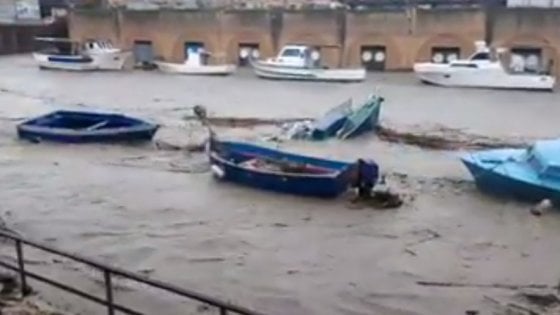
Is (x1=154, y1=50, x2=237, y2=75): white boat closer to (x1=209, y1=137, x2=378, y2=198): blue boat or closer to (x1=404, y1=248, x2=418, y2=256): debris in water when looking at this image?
(x1=209, y1=137, x2=378, y2=198): blue boat

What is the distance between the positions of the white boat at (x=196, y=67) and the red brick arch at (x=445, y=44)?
31.0 ft

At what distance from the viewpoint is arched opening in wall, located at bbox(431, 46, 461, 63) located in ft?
128

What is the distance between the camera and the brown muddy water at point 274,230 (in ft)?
33.9

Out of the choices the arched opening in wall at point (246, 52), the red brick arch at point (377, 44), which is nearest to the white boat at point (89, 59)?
the arched opening in wall at point (246, 52)

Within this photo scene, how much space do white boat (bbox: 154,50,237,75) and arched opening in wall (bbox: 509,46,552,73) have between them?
13.6 meters

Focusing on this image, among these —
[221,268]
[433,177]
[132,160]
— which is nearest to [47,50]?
[132,160]

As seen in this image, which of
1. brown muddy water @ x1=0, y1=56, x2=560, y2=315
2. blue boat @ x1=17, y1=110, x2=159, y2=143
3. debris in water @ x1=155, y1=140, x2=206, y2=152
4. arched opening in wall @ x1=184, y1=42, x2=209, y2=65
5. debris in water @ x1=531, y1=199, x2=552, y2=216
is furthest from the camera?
arched opening in wall @ x1=184, y1=42, x2=209, y2=65

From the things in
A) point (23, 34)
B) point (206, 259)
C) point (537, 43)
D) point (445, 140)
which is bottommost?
point (445, 140)

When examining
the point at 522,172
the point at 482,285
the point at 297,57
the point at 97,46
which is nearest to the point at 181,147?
the point at 522,172

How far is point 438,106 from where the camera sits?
95.1 ft

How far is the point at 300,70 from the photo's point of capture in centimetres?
3662

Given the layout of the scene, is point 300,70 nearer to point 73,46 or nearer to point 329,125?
point 329,125

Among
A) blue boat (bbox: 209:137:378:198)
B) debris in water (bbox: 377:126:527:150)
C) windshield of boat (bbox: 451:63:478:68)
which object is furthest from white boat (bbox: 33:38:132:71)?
blue boat (bbox: 209:137:378:198)

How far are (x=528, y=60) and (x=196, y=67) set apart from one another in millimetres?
15989
